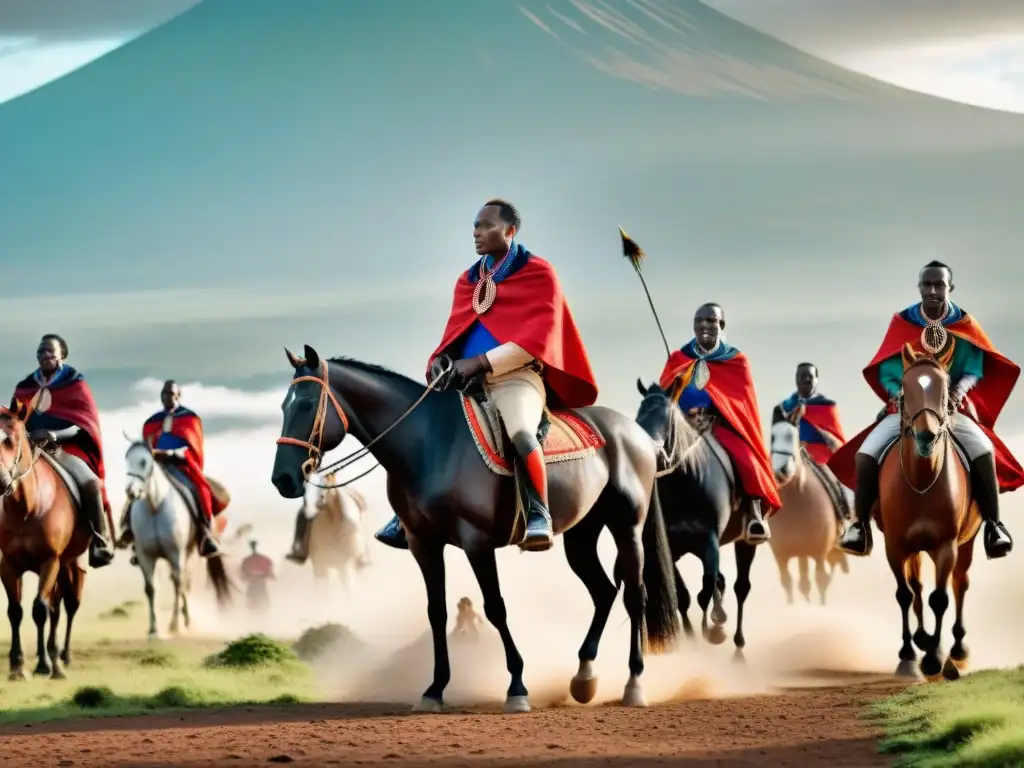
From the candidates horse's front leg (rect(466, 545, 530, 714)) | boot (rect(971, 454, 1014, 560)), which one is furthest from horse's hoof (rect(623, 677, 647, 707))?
boot (rect(971, 454, 1014, 560))

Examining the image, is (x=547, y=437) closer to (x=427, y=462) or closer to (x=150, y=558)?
(x=427, y=462)

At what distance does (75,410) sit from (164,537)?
585 cm

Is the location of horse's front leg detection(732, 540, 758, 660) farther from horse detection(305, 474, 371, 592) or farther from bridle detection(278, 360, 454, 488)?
horse detection(305, 474, 371, 592)

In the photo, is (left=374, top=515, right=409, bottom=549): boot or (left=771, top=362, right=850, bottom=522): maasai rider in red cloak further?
(left=771, top=362, right=850, bottom=522): maasai rider in red cloak

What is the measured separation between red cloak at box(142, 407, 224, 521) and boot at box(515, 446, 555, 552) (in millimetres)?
10361

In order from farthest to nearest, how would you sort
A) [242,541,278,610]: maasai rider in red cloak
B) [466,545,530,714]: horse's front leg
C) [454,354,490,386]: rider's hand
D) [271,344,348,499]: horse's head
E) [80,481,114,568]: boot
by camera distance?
[242,541,278,610]: maasai rider in red cloak, [80,481,114,568]: boot, [454,354,490,386]: rider's hand, [466,545,530,714]: horse's front leg, [271,344,348,499]: horse's head

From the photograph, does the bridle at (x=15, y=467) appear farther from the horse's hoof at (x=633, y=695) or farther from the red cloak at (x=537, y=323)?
the horse's hoof at (x=633, y=695)

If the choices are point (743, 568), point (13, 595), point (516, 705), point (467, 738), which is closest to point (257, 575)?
point (13, 595)

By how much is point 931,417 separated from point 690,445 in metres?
3.00

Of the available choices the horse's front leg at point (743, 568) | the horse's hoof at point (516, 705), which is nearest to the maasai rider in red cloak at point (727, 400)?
the horse's front leg at point (743, 568)

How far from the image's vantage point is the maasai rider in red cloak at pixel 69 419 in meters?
17.6

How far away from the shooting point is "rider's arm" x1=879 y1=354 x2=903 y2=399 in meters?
16.2

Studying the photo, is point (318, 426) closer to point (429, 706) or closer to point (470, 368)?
point (470, 368)

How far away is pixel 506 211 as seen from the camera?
45.5ft
